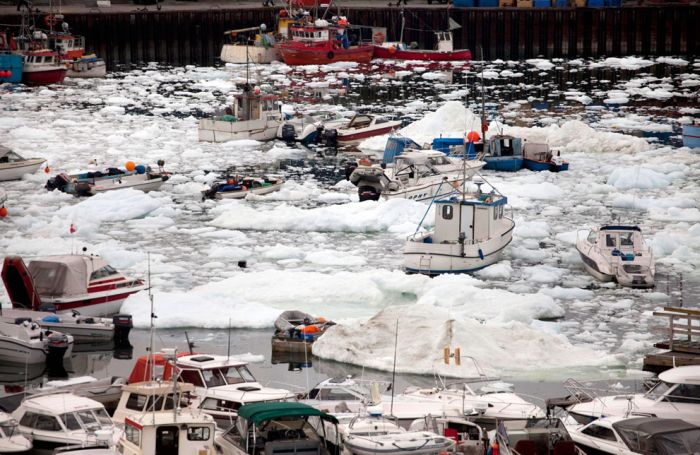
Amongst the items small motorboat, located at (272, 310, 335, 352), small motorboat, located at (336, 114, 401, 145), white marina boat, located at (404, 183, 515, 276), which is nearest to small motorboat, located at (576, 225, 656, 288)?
white marina boat, located at (404, 183, 515, 276)

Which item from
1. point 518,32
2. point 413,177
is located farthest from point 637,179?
point 518,32

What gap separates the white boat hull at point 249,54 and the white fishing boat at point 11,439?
188ft

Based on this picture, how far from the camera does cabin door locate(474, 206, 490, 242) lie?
27766 millimetres

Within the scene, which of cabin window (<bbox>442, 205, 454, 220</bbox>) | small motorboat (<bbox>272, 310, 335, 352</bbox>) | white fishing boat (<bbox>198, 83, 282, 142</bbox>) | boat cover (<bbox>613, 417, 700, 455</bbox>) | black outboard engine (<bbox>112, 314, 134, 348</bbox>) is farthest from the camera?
white fishing boat (<bbox>198, 83, 282, 142</bbox>)

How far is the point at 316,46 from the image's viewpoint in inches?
2832

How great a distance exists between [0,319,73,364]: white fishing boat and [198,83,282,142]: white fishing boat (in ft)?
80.1

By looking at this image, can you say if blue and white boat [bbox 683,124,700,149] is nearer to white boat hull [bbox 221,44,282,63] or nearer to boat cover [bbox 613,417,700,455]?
boat cover [bbox 613,417,700,455]

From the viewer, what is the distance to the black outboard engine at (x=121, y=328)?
22.5 metres

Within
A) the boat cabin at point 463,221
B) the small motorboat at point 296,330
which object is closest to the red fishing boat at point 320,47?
the boat cabin at point 463,221

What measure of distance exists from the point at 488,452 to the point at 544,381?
18.0 ft

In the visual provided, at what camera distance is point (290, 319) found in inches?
903

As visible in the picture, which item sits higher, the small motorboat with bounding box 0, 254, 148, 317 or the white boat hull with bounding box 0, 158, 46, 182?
the white boat hull with bounding box 0, 158, 46, 182

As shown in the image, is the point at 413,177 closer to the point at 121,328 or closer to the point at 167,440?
the point at 121,328

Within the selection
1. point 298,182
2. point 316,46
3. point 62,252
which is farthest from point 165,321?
point 316,46
